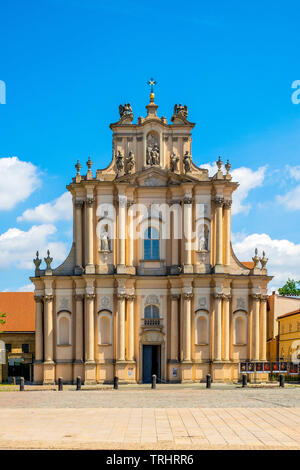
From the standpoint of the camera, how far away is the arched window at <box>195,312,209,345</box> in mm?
53000

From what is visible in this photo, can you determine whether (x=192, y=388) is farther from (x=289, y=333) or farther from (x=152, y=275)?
(x=289, y=333)

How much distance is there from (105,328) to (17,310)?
18.5 metres

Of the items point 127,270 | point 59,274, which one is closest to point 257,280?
point 127,270

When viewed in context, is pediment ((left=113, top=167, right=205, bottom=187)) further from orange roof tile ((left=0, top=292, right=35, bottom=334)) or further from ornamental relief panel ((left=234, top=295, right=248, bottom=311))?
orange roof tile ((left=0, top=292, right=35, bottom=334))

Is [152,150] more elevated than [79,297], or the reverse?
[152,150]

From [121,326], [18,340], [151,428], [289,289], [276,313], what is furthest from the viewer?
[289,289]

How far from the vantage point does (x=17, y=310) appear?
226 ft

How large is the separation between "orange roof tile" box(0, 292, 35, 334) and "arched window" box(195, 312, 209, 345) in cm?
1993

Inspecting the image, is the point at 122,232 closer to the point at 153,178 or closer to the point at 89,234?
the point at 89,234

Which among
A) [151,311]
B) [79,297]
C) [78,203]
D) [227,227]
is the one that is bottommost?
[151,311]

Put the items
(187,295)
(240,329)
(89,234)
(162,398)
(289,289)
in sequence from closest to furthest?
1. (162,398)
2. (187,295)
3. (89,234)
4. (240,329)
5. (289,289)

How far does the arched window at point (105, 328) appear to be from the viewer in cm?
5294

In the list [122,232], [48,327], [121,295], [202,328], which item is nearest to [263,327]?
[202,328]

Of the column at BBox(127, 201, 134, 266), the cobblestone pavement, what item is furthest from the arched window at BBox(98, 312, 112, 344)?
the cobblestone pavement
